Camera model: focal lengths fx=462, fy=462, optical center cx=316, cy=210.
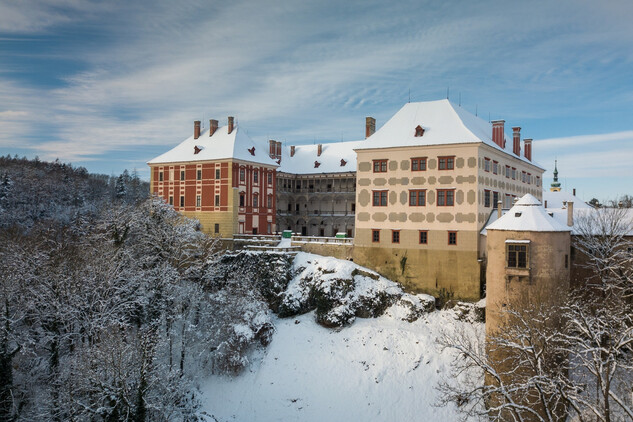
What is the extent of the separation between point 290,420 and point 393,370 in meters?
7.15

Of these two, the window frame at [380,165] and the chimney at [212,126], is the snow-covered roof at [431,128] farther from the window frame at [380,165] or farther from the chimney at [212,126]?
the chimney at [212,126]

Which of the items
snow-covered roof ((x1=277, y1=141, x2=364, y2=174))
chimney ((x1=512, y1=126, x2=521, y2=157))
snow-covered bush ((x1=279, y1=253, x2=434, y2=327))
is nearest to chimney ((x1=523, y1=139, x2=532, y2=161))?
chimney ((x1=512, y1=126, x2=521, y2=157))

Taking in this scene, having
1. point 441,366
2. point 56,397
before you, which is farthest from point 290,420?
point 56,397

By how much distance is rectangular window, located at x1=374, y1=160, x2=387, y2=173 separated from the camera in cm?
3709

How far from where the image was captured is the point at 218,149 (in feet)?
156

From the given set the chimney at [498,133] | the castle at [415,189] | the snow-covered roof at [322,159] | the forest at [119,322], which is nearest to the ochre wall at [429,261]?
the castle at [415,189]

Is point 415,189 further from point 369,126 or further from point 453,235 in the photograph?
point 369,126

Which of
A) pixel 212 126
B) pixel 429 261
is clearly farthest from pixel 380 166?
pixel 212 126

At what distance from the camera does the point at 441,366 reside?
2895 cm

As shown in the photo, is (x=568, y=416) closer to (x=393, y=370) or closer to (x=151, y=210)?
(x=393, y=370)

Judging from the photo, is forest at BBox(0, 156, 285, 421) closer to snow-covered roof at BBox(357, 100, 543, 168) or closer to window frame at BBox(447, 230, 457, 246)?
window frame at BBox(447, 230, 457, 246)

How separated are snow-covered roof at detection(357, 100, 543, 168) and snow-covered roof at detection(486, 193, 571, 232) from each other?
8.20m

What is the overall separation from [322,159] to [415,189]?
24728mm

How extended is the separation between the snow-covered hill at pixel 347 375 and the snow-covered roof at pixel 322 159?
26.2 meters
